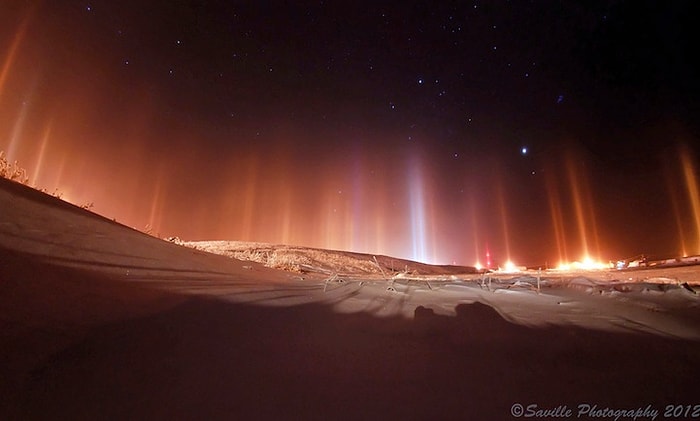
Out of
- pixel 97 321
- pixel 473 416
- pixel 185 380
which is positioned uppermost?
pixel 97 321

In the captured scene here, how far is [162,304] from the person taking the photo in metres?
2.56

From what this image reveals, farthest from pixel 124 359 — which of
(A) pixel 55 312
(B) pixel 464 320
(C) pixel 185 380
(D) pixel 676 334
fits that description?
(D) pixel 676 334

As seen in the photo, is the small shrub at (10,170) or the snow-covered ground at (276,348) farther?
the small shrub at (10,170)

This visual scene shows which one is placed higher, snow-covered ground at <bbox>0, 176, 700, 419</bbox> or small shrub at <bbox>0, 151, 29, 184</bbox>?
small shrub at <bbox>0, 151, 29, 184</bbox>

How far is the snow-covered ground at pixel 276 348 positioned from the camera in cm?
152

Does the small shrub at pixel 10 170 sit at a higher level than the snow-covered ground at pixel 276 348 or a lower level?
higher

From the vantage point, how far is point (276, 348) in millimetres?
2115

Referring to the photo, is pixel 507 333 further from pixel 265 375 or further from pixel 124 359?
pixel 124 359

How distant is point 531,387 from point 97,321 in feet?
8.75

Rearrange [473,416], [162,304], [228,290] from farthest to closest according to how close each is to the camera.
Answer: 1. [228,290]
2. [162,304]
3. [473,416]

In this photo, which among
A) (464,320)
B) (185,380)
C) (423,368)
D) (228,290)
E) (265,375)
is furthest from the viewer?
(228,290)

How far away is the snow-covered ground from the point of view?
1.52m

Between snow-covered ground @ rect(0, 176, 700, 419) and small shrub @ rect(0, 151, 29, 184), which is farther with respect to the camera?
small shrub @ rect(0, 151, 29, 184)

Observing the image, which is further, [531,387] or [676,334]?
[676,334]
